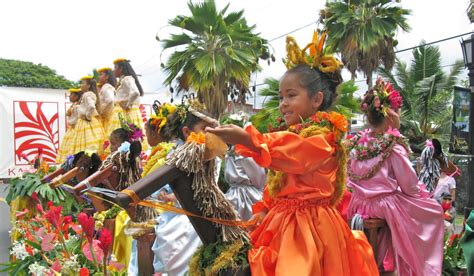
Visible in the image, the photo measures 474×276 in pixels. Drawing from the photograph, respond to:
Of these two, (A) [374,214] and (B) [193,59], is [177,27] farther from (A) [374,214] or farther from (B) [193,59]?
(A) [374,214]

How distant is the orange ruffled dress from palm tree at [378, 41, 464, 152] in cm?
1442

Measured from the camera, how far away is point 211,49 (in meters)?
9.65

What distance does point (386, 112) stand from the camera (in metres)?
4.47

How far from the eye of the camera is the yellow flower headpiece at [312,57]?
9.21ft

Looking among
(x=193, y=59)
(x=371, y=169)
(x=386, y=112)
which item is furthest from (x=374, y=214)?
(x=193, y=59)

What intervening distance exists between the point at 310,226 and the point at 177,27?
26.1 feet

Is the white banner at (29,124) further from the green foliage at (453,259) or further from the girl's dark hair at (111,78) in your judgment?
the green foliage at (453,259)

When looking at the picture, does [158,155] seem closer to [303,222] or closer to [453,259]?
[303,222]

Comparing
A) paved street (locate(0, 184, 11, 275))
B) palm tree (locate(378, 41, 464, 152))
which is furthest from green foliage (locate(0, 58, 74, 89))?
paved street (locate(0, 184, 11, 275))

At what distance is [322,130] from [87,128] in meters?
6.01

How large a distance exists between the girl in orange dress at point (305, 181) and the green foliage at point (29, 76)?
105 ft

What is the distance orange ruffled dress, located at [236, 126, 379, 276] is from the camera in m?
2.20

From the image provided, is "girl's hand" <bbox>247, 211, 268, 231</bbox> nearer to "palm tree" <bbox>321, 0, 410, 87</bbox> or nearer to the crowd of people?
the crowd of people

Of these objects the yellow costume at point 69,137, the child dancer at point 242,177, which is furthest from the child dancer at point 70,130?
the child dancer at point 242,177
